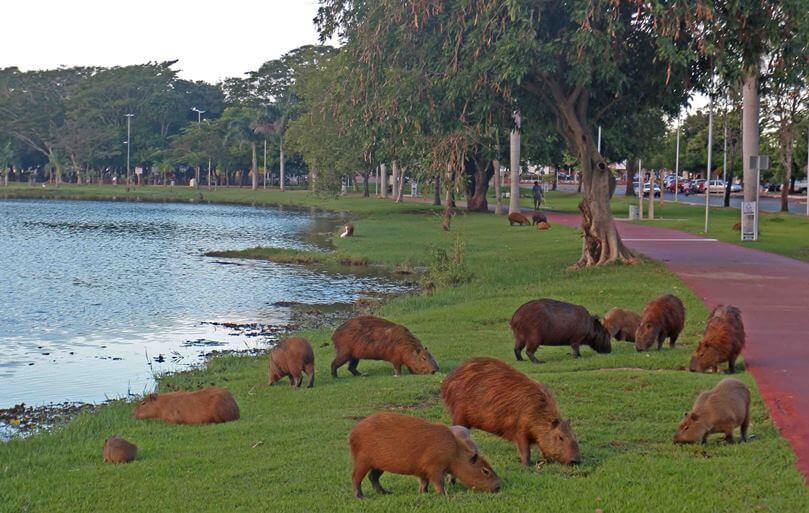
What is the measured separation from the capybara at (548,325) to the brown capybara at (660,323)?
772mm

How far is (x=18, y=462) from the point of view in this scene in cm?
929

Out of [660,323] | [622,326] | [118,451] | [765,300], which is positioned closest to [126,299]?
[622,326]

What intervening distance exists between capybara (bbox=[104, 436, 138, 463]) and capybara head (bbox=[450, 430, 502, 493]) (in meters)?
3.15

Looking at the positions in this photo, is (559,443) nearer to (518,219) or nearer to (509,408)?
(509,408)

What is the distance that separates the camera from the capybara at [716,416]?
855 centimetres

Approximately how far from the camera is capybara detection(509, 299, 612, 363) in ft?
41.8

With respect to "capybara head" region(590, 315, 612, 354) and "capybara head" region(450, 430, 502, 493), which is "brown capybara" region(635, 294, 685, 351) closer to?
"capybara head" region(590, 315, 612, 354)

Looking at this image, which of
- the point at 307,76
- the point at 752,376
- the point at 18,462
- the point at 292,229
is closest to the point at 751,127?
the point at 292,229

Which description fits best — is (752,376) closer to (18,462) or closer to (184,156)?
(18,462)

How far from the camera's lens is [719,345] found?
1166cm

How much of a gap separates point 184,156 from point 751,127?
8012 cm

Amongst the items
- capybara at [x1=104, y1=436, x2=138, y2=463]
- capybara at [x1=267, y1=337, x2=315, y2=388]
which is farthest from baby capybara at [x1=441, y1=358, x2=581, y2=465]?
capybara at [x1=267, y1=337, x2=315, y2=388]

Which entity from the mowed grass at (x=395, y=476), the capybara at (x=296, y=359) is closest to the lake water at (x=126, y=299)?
the mowed grass at (x=395, y=476)

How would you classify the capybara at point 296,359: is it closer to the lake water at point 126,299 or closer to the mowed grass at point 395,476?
the mowed grass at point 395,476
